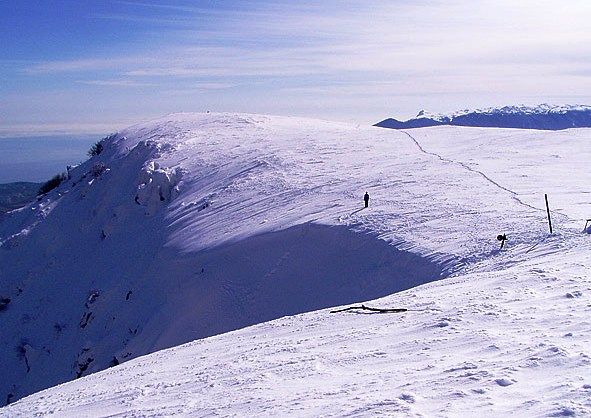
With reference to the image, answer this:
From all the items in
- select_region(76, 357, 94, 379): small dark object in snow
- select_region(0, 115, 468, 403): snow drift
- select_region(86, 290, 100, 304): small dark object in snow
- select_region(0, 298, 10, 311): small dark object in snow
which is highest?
select_region(0, 115, 468, 403): snow drift

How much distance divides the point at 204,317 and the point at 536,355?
13110 mm

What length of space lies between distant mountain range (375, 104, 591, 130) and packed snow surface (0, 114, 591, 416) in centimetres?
13580

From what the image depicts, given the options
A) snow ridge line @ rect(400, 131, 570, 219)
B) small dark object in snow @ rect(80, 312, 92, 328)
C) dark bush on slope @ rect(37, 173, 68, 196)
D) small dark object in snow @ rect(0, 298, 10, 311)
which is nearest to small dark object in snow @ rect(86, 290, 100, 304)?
small dark object in snow @ rect(80, 312, 92, 328)

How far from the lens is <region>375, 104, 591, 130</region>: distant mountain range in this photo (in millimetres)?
167625

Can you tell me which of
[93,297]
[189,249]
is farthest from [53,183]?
[189,249]

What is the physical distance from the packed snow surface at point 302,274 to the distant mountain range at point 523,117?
136 metres

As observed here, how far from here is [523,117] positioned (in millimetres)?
177125

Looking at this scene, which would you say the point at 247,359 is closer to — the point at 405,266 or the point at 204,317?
the point at 405,266

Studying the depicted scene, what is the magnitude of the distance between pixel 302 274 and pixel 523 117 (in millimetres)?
176593

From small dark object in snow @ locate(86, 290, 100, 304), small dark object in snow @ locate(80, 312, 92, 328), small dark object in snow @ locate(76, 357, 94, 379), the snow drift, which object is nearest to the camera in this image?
the snow drift

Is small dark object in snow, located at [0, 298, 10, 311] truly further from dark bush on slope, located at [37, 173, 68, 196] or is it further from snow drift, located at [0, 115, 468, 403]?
dark bush on slope, located at [37, 173, 68, 196]

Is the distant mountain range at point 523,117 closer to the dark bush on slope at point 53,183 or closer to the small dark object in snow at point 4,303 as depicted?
the dark bush on slope at point 53,183

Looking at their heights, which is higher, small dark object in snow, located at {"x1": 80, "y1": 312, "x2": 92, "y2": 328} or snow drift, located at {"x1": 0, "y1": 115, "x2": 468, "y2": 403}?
snow drift, located at {"x1": 0, "y1": 115, "x2": 468, "y2": 403}

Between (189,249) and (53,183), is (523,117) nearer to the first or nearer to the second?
(53,183)
